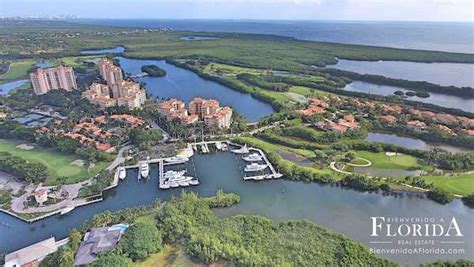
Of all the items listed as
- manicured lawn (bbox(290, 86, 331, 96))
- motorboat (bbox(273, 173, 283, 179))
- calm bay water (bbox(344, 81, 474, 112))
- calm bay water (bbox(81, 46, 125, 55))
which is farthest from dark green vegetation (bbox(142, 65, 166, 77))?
motorboat (bbox(273, 173, 283, 179))

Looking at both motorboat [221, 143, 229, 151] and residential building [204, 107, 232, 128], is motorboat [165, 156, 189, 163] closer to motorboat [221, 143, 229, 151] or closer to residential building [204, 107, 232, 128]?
motorboat [221, 143, 229, 151]

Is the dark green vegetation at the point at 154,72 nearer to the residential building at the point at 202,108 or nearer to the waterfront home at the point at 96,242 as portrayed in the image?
the residential building at the point at 202,108

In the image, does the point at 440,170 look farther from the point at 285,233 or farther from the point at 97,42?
the point at 97,42

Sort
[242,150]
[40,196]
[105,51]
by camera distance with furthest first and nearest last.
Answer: [105,51], [242,150], [40,196]

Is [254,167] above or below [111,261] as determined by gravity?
below

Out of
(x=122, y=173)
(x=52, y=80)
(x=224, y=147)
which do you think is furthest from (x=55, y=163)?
(x=52, y=80)

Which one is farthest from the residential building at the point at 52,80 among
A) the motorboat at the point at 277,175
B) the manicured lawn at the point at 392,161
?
the manicured lawn at the point at 392,161

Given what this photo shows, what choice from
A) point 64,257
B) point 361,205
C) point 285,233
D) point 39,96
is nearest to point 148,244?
point 64,257

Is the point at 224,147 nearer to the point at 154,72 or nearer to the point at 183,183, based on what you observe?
the point at 183,183
